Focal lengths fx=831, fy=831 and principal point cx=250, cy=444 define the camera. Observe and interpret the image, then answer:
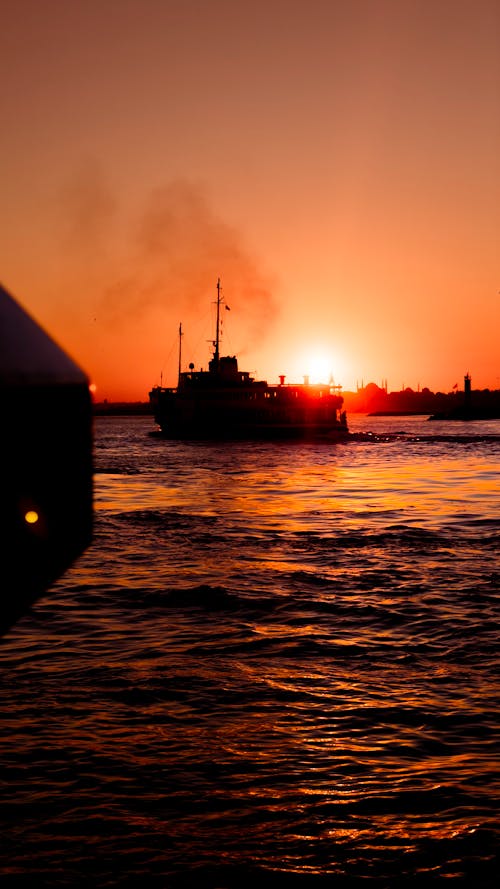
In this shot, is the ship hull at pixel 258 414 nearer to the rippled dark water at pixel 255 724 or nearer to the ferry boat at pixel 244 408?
the ferry boat at pixel 244 408

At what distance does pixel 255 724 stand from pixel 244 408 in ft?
280

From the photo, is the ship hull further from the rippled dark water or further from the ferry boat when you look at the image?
the rippled dark water

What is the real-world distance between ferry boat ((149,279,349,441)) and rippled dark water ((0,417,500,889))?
7534 cm

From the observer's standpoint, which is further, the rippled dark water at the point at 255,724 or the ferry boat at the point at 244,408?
the ferry boat at the point at 244,408

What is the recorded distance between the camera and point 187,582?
44.0 feet

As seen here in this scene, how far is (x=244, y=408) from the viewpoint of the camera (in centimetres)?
9225

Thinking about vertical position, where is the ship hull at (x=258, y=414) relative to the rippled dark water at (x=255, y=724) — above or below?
above

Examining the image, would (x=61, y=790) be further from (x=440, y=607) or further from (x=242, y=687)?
(x=440, y=607)

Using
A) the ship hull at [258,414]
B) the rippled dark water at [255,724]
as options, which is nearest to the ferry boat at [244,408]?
the ship hull at [258,414]

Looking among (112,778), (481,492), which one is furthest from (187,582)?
(481,492)

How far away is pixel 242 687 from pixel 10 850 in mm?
3420

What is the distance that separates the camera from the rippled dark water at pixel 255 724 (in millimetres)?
4836

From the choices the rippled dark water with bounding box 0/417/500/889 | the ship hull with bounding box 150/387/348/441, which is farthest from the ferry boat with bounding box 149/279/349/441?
the rippled dark water with bounding box 0/417/500/889

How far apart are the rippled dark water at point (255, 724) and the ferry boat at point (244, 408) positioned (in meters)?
75.3
